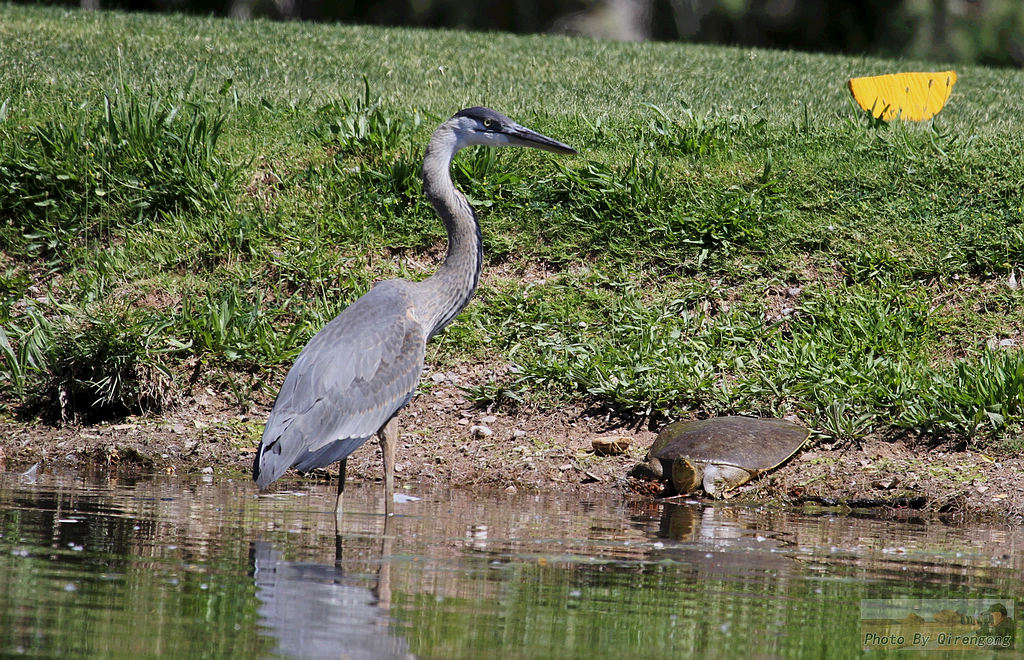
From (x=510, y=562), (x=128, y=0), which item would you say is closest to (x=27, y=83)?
(x=510, y=562)

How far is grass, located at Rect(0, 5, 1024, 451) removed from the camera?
7566mm

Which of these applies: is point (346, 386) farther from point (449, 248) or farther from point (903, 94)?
point (903, 94)

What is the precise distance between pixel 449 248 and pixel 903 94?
615 centimetres

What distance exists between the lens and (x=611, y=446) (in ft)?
23.0

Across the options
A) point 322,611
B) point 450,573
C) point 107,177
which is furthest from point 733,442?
point 107,177

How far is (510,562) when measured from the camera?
4.54 m

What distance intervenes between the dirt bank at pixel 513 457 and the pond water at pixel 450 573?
Answer: 1.23 feet

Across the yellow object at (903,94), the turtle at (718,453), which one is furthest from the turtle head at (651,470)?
the yellow object at (903,94)

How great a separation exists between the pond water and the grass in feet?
4.56

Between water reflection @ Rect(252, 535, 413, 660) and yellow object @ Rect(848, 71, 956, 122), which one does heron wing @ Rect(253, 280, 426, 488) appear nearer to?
water reflection @ Rect(252, 535, 413, 660)

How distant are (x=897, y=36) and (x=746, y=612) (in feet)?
71.0

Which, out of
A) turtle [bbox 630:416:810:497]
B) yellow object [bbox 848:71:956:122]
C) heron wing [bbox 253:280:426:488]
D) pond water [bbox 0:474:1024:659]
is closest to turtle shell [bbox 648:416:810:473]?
turtle [bbox 630:416:810:497]

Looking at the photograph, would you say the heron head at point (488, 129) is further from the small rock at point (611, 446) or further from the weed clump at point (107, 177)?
the weed clump at point (107, 177)

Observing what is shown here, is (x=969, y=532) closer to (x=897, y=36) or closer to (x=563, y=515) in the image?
(x=563, y=515)
